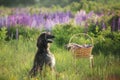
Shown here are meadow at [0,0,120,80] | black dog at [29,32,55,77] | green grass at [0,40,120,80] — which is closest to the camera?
black dog at [29,32,55,77]

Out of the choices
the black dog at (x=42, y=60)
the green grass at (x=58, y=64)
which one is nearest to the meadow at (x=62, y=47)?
the green grass at (x=58, y=64)

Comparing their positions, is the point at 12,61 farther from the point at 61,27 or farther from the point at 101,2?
the point at 101,2

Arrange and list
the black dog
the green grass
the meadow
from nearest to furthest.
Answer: the black dog
the green grass
the meadow

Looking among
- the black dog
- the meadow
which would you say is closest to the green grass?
the meadow

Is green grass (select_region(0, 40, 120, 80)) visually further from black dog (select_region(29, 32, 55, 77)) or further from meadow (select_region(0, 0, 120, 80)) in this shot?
black dog (select_region(29, 32, 55, 77))

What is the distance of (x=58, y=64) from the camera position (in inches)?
250

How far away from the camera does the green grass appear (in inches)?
222

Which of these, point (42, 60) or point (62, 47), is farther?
point (62, 47)

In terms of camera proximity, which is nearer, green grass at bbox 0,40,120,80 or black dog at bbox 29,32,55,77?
black dog at bbox 29,32,55,77

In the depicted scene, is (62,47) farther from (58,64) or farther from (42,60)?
(42,60)

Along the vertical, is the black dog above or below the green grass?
above

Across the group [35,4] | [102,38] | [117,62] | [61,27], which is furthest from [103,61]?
[35,4]

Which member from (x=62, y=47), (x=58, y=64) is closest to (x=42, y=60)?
(x=58, y=64)

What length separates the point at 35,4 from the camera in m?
16.4
